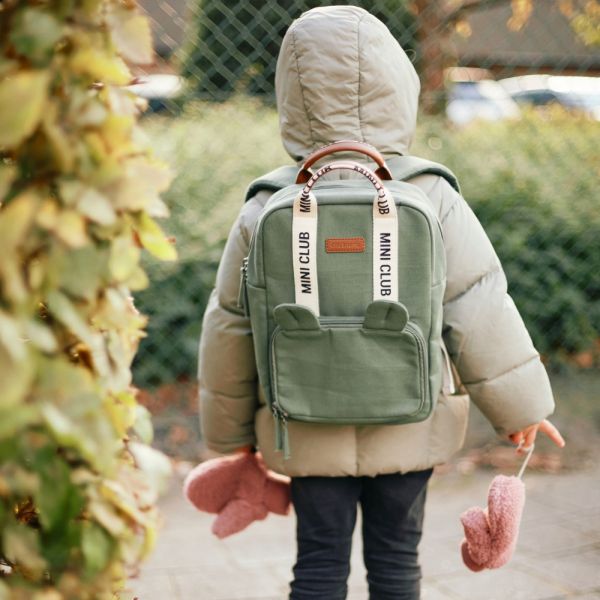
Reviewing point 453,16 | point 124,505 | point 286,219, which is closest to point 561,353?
point 453,16

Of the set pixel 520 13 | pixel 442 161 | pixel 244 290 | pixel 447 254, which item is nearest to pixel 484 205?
pixel 442 161

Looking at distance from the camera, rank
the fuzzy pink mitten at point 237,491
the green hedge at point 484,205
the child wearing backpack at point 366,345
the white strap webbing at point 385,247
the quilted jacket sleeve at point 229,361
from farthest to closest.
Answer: the green hedge at point 484,205, the fuzzy pink mitten at point 237,491, the quilted jacket sleeve at point 229,361, the child wearing backpack at point 366,345, the white strap webbing at point 385,247

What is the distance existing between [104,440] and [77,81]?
1.49 feet

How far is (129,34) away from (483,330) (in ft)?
4.05

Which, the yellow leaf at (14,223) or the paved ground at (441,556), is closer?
the yellow leaf at (14,223)

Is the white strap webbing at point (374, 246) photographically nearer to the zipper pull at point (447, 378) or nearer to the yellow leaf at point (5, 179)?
the zipper pull at point (447, 378)

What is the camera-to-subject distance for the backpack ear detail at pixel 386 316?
6.41 ft

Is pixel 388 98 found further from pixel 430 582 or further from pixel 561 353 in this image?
pixel 561 353

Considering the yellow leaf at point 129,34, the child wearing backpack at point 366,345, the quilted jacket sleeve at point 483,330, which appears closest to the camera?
the yellow leaf at point 129,34

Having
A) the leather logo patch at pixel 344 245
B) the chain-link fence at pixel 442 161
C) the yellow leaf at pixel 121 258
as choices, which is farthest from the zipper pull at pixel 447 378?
the chain-link fence at pixel 442 161

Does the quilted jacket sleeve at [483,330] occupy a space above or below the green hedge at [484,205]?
above

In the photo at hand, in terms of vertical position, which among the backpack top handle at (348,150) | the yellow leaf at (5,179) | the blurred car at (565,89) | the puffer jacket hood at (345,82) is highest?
the yellow leaf at (5,179)

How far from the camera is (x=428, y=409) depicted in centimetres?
203

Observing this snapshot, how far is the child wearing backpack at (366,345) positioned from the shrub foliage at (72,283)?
0.80 metres
